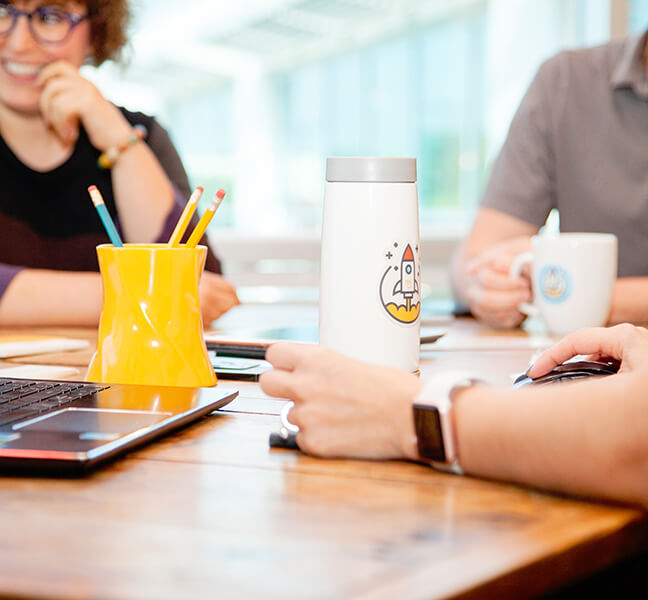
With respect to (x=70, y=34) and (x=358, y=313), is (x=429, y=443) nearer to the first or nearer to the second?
(x=358, y=313)

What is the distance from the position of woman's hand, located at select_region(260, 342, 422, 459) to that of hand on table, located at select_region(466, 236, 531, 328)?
0.75 metres

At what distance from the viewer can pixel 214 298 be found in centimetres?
123

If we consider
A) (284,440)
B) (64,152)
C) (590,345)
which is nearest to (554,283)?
(590,345)

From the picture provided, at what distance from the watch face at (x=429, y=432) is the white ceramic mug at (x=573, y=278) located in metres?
0.71

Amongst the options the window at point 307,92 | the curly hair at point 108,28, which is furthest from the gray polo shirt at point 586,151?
the window at point 307,92

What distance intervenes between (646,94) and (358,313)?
1.22 m

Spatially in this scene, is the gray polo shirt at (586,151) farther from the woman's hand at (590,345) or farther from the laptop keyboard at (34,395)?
the laptop keyboard at (34,395)

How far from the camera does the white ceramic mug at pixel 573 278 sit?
3.86ft

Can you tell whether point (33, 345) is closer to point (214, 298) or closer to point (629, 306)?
point (214, 298)

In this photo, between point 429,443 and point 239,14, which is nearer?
point 429,443

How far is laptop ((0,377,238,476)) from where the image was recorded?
1.72 ft

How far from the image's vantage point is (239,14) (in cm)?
463

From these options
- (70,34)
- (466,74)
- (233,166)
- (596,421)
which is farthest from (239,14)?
(596,421)

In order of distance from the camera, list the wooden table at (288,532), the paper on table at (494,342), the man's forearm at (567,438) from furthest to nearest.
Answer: the paper on table at (494,342) < the man's forearm at (567,438) < the wooden table at (288,532)
